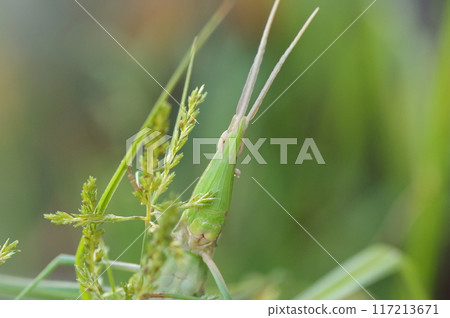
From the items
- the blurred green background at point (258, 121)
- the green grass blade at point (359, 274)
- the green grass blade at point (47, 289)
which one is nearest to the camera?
the green grass blade at point (47, 289)

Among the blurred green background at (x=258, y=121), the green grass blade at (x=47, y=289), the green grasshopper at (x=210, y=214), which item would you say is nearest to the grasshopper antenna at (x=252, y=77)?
the green grasshopper at (x=210, y=214)

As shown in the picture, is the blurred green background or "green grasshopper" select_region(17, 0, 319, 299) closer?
"green grasshopper" select_region(17, 0, 319, 299)

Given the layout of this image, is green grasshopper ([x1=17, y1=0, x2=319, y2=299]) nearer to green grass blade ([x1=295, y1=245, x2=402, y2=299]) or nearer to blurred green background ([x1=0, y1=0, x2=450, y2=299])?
green grass blade ([x1=295, y1=245, x2=402, y2=299])

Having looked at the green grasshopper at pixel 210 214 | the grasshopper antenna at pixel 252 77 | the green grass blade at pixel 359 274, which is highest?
the grasshopper antenna at pixel 252 77

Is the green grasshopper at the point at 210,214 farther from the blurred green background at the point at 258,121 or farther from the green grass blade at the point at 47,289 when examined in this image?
the blurred green background at the point at 258,121

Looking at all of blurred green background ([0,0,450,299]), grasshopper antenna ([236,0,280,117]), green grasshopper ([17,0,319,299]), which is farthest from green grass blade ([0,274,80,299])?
blurred green background ([0,0,450,299])

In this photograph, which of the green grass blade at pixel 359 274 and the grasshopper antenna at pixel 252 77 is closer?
the grasshopper antenna at pixel 252 77

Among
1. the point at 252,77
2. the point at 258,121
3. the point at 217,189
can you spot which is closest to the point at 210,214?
the point at 217,189
